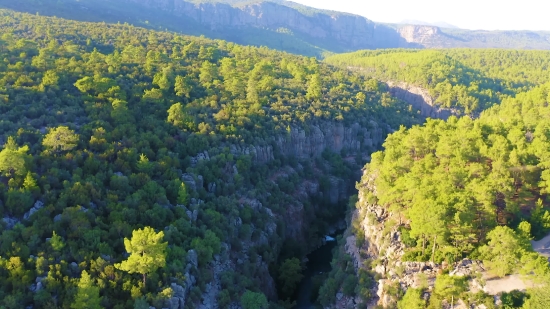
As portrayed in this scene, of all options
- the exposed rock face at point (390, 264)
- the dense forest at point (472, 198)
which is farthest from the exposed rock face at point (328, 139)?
the exposed rock face at point (390, 264)

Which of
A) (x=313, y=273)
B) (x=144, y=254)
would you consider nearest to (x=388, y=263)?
(x=313, y=273)

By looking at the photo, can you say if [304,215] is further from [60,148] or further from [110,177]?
[60,148]

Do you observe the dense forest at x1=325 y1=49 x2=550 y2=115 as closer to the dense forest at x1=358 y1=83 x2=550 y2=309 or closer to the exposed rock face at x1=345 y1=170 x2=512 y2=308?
the dense forest at x1=358 y1=83 x2=550 y2=309

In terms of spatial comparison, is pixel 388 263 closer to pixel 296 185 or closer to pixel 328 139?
pixel 296 185

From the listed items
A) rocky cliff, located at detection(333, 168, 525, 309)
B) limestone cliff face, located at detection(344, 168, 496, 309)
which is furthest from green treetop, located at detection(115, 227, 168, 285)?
limestone cliff face, located at detection(344, 168, 496, 309)

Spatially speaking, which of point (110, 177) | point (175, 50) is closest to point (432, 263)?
point (110, 177)
